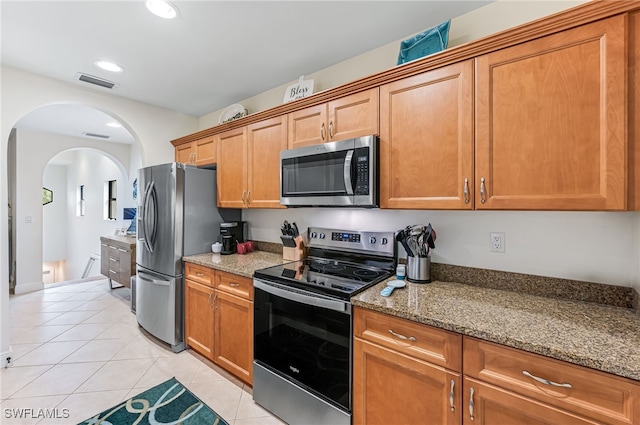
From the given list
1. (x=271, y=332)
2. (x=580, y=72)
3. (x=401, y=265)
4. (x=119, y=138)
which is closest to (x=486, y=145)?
(x=580, y=72)

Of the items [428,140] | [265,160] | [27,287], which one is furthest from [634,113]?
[27,287]

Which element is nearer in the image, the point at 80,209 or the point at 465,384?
the point at 465,384

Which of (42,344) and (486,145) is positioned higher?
(486,145)

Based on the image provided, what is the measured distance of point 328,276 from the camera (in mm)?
1845

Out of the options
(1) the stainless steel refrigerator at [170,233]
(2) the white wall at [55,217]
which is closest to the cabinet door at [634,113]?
(1) the stainless steel refrigerator at [170,233]

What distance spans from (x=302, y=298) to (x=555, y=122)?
1535 mm

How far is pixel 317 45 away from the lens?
210cm

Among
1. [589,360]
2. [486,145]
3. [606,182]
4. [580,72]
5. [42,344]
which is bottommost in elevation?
[42,344]

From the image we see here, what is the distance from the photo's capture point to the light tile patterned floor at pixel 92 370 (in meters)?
1.89

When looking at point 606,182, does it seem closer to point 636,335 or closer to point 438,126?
point 636,335

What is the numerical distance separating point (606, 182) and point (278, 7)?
191cm

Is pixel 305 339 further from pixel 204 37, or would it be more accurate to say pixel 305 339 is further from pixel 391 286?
pixel 204 37

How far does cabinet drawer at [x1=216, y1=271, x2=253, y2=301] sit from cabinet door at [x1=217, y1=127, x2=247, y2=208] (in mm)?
695

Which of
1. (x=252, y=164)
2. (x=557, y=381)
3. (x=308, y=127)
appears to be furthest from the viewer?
(x=252, y=164)
